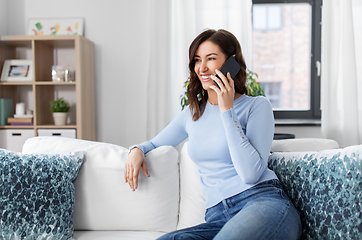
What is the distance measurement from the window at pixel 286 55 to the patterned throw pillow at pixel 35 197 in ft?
7.57

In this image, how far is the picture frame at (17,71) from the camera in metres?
2.90

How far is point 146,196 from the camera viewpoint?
1.49 metres

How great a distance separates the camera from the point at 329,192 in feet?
3.95

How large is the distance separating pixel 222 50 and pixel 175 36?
5.27 ft

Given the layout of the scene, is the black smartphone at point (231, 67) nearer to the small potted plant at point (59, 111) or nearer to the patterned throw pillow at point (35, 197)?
the patterned throw pillow at point (35, 197)

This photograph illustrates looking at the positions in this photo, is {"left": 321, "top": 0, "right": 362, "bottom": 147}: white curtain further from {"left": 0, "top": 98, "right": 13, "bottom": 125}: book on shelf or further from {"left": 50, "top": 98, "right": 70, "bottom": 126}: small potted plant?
{"left": 0, "top": 98, "right": 13, "bottom": 125}: book on shelf

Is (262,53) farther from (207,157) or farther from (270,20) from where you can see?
(207,157)

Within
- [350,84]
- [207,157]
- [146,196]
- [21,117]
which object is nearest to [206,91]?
[207,157]

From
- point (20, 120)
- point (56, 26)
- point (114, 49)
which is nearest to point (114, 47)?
point (114, 49)

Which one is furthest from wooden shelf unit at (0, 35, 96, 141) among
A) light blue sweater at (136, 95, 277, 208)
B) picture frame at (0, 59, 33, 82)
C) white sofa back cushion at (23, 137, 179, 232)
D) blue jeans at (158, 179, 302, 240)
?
blue jeans at (158, 179, 302, 240)

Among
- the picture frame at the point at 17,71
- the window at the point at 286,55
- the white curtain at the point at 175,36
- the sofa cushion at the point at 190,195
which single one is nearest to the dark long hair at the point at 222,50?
the sofa cushion at the point at 190,195

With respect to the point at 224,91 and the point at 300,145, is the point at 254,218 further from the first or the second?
the point at 300,145

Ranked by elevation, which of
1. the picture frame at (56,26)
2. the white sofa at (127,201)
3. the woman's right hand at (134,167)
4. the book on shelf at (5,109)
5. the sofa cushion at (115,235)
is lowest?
the sofa cushion at (115,235)

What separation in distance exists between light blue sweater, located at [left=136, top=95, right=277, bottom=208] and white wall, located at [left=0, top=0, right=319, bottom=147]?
1.73 metres
